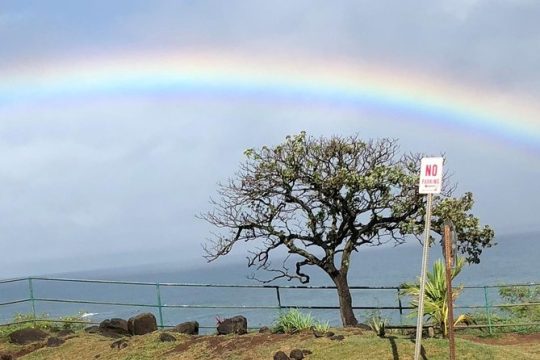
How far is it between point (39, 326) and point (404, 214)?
35.3 ft

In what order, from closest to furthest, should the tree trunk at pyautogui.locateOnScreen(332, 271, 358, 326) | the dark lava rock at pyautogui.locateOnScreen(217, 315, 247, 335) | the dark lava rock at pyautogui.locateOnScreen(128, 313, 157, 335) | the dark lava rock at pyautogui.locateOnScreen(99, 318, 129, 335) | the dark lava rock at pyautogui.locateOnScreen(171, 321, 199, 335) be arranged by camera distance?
the dark lava rock at pyautogui.locateOnScreen(217, 315, 247, 335) < the dark lava rock at pyautogui.locateOnScreen(171, 321, 199, 335) < the dark lava rock at pyautogui.locateOnScreen(128, 313, 157, 335) < the dark lava rock at pyautogui.locateOnScreen(99, 318, 129, 335) < the tree trunk at pyautogui.locateOnScreen(332, 271, 358, 326)

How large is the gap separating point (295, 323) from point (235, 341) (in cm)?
137

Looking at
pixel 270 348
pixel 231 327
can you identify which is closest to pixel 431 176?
pixel 270 348

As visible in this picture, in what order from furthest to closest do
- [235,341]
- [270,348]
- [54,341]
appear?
[54,341]
[235,341]
[270,348]

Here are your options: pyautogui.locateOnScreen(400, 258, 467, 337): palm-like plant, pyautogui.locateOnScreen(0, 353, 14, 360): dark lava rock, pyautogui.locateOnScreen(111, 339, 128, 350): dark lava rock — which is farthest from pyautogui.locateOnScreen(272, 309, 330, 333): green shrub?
pyautogui.locateOnScreen(0, 353, 14, 360): dark lava rock

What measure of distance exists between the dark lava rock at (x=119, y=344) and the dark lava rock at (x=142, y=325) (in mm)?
1426

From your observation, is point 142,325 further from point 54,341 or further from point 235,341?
point 235,341

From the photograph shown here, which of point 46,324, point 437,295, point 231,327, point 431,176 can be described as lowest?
point 46,324

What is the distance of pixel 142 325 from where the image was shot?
1573 centimetres

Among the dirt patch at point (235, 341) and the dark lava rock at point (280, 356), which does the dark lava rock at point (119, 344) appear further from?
the dark lava rock at point (280, 356)

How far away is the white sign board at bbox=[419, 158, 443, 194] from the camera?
364 inches

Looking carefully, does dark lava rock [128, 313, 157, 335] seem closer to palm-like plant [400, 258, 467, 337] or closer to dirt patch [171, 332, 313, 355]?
dirt patch [171, 332, 313, 355]

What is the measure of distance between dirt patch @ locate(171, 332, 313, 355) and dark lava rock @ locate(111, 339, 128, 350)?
137 cm

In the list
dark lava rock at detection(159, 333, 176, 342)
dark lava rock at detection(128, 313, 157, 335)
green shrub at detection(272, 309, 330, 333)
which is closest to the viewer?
green shrub at detection(272, 309, 330, 333)
